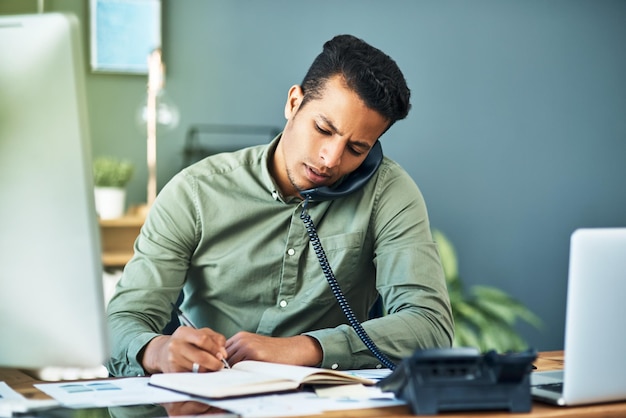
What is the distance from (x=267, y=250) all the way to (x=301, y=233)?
87 millimetres

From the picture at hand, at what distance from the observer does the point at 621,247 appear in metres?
1.15

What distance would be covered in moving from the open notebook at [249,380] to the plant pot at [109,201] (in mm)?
2840

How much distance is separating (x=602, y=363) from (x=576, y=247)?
180 mm

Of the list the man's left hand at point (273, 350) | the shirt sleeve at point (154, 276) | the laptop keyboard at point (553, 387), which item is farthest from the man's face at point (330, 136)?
the laptop keyboard at point (553, 387)

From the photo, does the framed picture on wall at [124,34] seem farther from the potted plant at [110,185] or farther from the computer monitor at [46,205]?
the computer monitor at [46,205]

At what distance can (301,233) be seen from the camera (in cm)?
190

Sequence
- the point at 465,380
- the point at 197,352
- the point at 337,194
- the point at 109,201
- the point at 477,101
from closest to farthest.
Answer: the point at 465,380 → the point at 197,352 → the point at 337,194 → the point at 109,201 → the point at 477,101

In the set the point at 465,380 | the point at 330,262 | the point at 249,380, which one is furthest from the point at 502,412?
the point at 330,262

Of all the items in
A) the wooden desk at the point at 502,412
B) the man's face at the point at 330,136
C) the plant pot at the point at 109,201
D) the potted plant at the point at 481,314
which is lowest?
the potted plant at the point at 481,314

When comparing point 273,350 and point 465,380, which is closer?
point 465,380

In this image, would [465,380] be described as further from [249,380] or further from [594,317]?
[249,380]

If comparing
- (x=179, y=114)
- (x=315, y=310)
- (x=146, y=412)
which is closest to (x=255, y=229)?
(x=315, y=310)

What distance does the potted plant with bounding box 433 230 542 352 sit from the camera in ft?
14.3

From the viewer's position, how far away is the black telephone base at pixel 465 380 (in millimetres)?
1101
